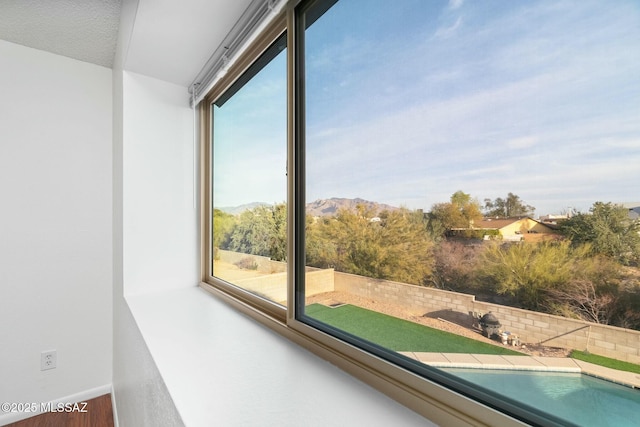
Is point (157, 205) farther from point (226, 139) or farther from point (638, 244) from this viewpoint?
point (638, 244)

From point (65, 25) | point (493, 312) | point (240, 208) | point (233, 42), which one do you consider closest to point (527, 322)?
point (493, 312)

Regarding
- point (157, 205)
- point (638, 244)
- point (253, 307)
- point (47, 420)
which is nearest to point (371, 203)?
point (638, 244)

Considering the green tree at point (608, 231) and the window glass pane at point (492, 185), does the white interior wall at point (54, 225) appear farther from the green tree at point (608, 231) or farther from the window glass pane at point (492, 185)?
the green tree at point (608, 231)

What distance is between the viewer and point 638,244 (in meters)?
0.41

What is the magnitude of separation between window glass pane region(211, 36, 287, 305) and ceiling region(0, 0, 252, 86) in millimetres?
230

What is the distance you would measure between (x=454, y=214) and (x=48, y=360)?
9.26 feet

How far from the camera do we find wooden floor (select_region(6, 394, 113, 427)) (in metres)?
1.97

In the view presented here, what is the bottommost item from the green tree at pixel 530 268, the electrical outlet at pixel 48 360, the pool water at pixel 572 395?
the electrical outlet at pixel 48 360

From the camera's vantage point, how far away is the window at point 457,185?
44 cm

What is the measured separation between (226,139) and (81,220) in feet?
4.54

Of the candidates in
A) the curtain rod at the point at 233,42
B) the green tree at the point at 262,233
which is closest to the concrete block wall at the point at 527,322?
the green tree at the point at 262,233

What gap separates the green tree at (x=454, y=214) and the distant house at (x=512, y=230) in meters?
0.01

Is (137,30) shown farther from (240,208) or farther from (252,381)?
(252,381)

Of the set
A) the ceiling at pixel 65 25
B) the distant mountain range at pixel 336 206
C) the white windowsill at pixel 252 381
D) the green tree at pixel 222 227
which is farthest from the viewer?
the green tree at pixel 222 227
